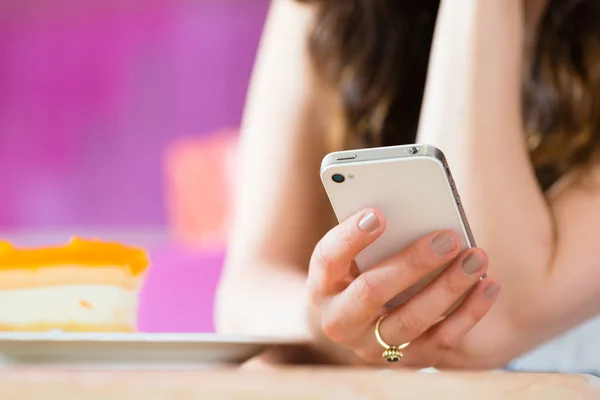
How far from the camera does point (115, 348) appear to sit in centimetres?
29

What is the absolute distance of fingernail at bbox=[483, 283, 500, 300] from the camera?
42cm

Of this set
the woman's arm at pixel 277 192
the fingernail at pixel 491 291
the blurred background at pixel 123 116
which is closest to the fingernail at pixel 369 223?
the fingernail at pixel 491 291

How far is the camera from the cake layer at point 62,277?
40 cm

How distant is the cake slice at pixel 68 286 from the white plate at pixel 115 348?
84mm

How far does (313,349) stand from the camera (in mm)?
449

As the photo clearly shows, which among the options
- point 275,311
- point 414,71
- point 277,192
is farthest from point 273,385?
point 414,71

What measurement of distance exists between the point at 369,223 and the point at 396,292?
6cm

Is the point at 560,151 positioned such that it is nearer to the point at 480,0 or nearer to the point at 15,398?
the point at 480,0

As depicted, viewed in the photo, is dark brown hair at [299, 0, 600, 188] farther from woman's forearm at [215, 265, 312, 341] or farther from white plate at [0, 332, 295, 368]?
white plate at [0, 332, 295, 368]

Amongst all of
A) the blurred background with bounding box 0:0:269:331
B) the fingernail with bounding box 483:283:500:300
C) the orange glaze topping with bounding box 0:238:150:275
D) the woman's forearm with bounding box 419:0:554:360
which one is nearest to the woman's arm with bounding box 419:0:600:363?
the woman's forearm with bounding box 419:0:554:360

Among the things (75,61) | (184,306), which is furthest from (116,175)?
(184,306)

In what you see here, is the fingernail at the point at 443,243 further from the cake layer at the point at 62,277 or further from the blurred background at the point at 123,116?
the blurred background at the point at 123,116

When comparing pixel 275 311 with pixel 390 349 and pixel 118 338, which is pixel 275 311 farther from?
pixel 118 338

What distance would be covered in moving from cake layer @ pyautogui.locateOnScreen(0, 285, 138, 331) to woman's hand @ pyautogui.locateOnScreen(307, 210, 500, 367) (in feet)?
0.39
